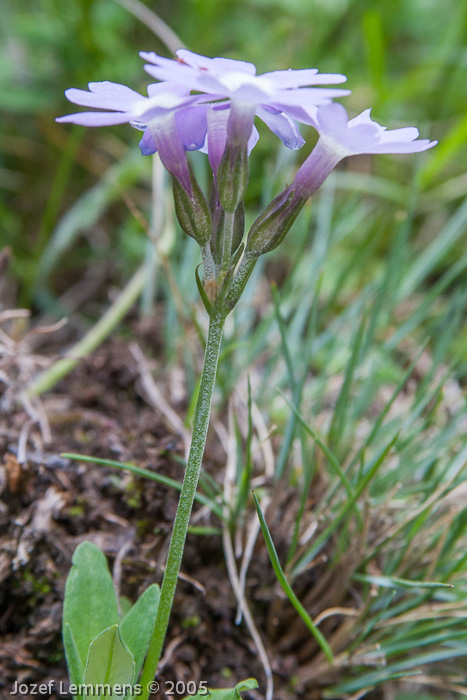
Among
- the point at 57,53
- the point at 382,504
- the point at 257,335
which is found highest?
the point at 57,53

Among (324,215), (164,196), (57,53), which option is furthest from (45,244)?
(324,215)

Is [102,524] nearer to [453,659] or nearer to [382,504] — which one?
[382,504]

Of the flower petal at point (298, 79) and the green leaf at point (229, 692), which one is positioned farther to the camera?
the green leaf at point (229, 692)

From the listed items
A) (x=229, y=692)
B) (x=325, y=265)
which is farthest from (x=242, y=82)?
(x=325, y=265)

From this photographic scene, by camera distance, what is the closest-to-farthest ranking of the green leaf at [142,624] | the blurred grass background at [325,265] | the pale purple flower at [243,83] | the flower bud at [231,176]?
the pale purple flower at [243,83], the flower bud at [231,176], the green leaf at [142,624], the blurred grass background at [325,265]

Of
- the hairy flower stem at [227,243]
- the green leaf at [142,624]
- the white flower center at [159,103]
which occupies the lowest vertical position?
the green leaf at [142,624]

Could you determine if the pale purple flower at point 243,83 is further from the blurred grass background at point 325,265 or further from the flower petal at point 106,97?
the blurred grass background at point 325,265

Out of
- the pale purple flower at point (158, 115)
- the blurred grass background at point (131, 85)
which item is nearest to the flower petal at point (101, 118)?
the pale purple flower at point (158, 115)
